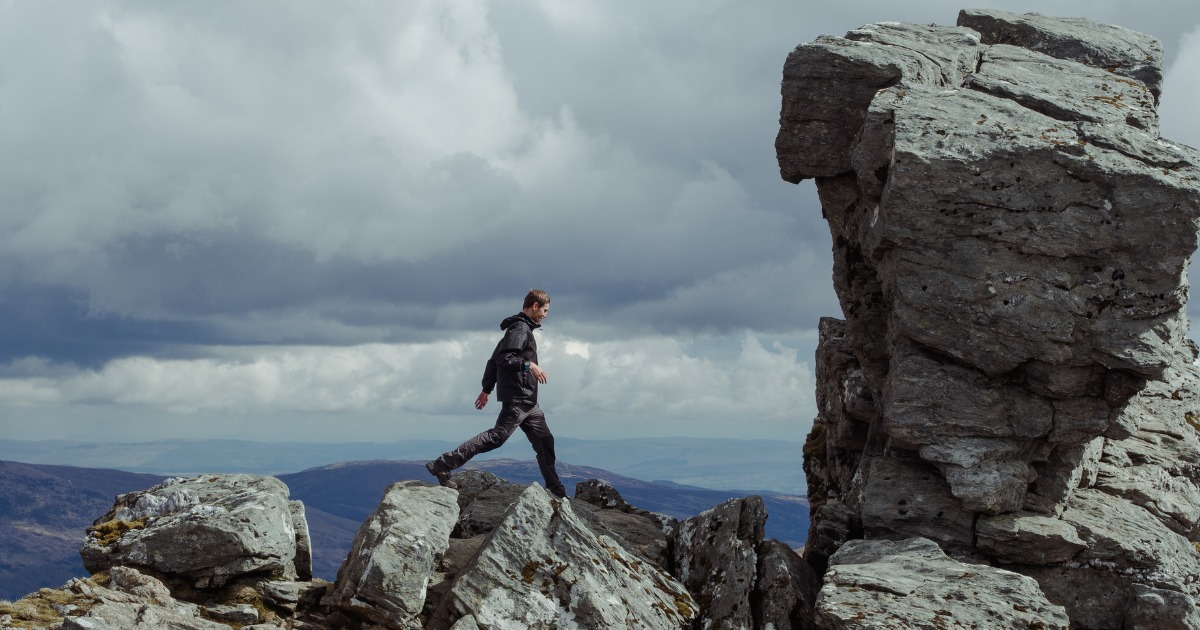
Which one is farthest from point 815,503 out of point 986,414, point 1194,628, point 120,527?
point 120,527

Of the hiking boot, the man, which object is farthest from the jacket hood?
the hiking boot

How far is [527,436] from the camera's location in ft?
86.0

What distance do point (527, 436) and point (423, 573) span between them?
6930 mm

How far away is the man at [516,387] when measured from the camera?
984 inches

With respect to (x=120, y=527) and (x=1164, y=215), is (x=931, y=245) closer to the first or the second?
(x=1164, y=215)

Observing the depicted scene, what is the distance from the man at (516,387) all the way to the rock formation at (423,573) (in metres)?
2.06

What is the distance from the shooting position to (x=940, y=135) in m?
22.2

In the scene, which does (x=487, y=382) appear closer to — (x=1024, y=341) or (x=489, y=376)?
(x=489, y=376)

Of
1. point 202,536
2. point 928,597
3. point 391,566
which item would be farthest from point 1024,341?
point 202,536

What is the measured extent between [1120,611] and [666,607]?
1107 cm

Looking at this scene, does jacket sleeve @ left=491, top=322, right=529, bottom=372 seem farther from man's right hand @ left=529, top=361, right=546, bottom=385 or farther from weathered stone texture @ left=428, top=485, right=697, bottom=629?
weathered stone texture @ left=428, top=485, right=697, bottom=629

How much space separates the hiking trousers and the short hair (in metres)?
2.79

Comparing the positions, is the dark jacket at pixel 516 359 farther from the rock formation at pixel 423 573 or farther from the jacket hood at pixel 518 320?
the rock formation at pixel 423 573

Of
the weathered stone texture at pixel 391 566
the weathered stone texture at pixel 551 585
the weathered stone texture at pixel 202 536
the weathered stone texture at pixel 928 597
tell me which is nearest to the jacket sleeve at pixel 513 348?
the weathered stone texture at pixel 391 566
